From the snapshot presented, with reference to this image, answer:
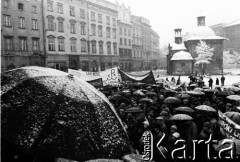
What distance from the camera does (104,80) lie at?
14.9 m

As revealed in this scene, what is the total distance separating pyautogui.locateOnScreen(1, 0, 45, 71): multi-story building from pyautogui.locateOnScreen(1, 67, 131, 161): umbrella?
93.4 ft

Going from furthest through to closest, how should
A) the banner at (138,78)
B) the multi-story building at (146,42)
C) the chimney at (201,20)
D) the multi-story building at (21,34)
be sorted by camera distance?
the multi-story building at (146,42)
the chimney at (201,20)
the multi-story building at (21,34)
the banner at (138,78)

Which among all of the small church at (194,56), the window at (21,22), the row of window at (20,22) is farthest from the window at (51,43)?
the small church at (194,56)

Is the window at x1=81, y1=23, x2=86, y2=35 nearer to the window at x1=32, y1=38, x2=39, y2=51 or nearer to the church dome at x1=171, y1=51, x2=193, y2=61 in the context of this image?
the window at x1=32, y1=38, x2=39, y2=51

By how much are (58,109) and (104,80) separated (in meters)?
11.4

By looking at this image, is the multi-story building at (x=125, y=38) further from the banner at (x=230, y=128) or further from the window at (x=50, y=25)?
the banner at (x=230, y=128)

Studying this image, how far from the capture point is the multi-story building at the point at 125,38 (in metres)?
56.0

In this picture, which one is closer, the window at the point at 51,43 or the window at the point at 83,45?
the window at the point at 51,43

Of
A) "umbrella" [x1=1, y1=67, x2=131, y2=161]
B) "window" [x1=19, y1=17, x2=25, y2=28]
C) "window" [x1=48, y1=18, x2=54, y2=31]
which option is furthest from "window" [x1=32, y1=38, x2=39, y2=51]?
"umbrella" [x1=1, y1=67, x2=131, y2=161]

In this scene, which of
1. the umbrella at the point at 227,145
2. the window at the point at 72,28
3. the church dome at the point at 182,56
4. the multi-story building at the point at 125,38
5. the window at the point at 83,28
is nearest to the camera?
the umbrella at the point at 227,145

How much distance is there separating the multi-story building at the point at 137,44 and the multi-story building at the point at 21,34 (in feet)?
111

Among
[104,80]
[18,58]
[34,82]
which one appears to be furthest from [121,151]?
[18,58]

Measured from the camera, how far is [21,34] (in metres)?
31.8

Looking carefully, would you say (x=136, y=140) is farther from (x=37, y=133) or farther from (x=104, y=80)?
(x=104, y=80)
